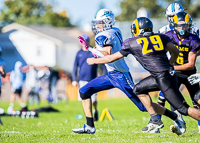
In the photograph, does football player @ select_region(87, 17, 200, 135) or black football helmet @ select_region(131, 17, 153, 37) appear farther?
black football helmet @ select_region(131, 17, 153, 37)

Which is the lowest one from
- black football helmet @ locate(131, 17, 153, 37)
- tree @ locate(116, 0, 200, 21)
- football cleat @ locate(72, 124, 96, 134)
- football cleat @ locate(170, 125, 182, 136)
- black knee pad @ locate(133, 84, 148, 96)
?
football cleat @ locate(170, 125, 182, 136)

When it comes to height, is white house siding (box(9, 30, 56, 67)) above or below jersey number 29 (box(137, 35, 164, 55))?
above

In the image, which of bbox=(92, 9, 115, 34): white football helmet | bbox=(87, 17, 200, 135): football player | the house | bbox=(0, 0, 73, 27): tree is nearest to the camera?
bbox=(87, 17, 200, 135): football player

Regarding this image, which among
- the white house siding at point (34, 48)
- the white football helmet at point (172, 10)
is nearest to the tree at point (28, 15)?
the white house siding at point (34, 48)

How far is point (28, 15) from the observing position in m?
61.2

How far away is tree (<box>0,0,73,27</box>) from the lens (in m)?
57.3

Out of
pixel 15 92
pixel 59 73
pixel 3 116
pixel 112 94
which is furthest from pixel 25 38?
pixel 3 116

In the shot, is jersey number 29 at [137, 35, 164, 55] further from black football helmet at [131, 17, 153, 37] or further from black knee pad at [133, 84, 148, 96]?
black knee pad at [133, 84, 148, 96]

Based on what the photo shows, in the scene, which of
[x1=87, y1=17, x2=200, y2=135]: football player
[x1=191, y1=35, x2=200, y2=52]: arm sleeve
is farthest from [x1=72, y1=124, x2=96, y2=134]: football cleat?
[x1=191, y1=35, x2=200, y2=52]: arm sleeve

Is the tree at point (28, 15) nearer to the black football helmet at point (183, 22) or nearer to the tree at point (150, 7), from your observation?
the tree at point (150, 7)

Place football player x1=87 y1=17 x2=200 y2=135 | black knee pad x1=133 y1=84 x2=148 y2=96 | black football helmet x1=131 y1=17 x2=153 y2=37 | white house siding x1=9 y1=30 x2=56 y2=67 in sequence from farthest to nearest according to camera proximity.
Answer: white house siding x1=9 y1=30 x2=56 y2=67, black knee pad x1=133 y1=84 x2=148 y2=96, black football helmet x1=131 y1=17 x2=153 y2=37, football player x1=87 y1=17 x2=200 y2=135

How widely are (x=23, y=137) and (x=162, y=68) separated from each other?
2.45 meters

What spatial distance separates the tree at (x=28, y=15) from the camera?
57.3 metres

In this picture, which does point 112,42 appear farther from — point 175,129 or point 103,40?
point 175,129
